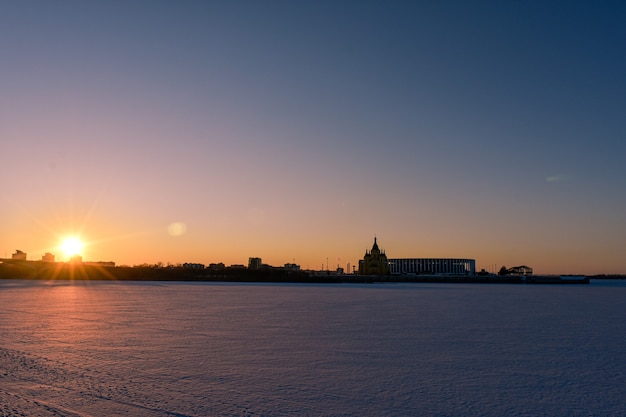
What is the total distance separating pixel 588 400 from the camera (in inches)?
405

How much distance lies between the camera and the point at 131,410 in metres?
9.32

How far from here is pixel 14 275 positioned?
513ft

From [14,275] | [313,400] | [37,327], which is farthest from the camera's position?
[14,275]

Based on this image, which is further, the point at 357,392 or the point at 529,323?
the point at 529,323

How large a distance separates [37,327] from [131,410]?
1449cm

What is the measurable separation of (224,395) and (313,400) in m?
1.89

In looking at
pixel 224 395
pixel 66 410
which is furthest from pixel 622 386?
pixel 66 410

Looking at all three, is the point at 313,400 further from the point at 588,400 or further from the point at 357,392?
the point at 588,400

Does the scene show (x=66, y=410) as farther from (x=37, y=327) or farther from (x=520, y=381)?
(x=37, y=327)

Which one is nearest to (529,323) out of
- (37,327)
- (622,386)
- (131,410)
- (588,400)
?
(622,386)

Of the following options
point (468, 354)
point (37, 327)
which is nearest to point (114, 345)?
point (37, 327)

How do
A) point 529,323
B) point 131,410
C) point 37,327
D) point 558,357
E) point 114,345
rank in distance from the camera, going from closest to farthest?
point 131,410, point 558,357, point 114,345, point 37,327, point 529,323

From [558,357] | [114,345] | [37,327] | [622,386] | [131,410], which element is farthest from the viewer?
[37,327]

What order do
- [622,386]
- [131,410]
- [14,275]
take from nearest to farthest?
[131,410], [622,386], [14,275]
